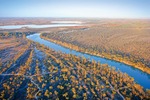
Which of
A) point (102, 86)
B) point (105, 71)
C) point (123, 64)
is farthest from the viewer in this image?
point (123, 64)

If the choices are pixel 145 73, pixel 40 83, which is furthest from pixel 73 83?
pixel 145 73

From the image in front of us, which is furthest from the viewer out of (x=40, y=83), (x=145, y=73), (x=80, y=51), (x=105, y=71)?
(x=80, y=51)

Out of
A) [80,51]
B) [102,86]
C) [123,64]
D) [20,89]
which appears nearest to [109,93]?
[102,86]

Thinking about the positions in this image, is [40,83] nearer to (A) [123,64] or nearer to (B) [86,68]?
(B) [86,68]

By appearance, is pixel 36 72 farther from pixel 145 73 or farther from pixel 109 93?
pixel 145 73

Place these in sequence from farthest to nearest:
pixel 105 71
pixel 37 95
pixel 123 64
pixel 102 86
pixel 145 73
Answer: pixel 123 64 → pixel 145 73 → pixel 105 71 → pixel 102 86 → pixel 37 95

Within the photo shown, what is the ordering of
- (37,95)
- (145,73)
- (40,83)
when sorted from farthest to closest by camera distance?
(145,73)
(40,83)
(37,95)

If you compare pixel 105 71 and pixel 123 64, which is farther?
pixel 123 64

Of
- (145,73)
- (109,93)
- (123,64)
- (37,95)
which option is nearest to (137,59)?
(123,64)

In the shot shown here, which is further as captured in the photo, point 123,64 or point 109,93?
point 123,64
